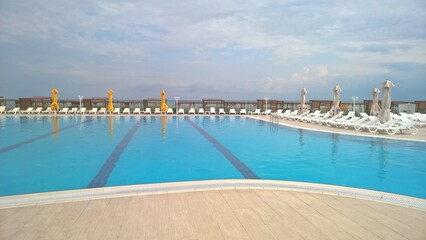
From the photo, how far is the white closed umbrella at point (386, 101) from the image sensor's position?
12312mm

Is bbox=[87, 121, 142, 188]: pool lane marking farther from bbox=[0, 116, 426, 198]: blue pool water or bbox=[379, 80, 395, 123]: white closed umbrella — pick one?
bbox=[379, 80, 395, 123]: white closed umbrella

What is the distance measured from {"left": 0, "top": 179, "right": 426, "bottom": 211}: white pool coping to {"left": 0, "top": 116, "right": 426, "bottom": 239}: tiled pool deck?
1 centimetres

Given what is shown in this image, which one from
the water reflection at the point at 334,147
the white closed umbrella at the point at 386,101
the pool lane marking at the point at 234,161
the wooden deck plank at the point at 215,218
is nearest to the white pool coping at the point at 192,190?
the wooden deck plank at the point at 215,218

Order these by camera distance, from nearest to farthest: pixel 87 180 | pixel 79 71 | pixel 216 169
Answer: pixel 87 180 < pixel 216 169 < pixel 79 71

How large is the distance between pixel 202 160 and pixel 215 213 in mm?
4313

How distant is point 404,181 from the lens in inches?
230

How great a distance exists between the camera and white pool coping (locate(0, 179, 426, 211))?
3.84 metres

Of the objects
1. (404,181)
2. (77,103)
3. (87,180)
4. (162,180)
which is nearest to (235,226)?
(162,180)

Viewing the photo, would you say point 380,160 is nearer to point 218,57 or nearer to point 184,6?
point 184,6

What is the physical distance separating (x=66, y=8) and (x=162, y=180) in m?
4.84

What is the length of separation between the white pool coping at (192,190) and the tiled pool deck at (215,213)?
0.01 m

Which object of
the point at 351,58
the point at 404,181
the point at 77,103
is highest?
the point at 351,58

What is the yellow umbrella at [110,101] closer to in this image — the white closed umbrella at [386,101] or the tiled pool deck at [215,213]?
the white closed umbrella at [386,101]

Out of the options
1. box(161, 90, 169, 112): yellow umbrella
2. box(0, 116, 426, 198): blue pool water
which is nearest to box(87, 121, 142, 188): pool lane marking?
box(0, 116, 426, 198): blue pool water
